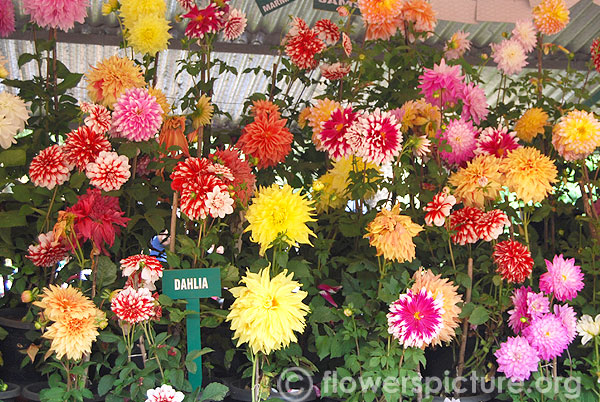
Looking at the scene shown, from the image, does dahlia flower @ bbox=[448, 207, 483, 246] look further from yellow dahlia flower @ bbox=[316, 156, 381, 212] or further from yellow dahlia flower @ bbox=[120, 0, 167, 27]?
yellow dahlia flower @ bbox=[120, 0, 167, 27]

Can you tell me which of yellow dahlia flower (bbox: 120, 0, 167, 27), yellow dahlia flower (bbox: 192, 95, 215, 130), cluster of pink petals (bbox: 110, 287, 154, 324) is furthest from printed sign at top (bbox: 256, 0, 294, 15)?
cluster of pink petals (bbox: 110, 287, 154, 324)

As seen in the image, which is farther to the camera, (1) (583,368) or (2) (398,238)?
(1) (583,368)

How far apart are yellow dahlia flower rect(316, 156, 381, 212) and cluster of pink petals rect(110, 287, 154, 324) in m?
0.49

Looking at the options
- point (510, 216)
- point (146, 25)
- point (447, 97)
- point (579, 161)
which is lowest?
point (510, 216)

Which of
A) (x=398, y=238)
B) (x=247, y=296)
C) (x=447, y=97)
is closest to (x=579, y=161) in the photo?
(x=447, y=97)

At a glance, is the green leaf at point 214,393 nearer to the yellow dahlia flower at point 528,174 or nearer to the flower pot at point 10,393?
the flower pot at point 10,393

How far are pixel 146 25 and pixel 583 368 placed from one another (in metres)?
1.24

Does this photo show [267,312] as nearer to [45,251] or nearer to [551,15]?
[45,251]

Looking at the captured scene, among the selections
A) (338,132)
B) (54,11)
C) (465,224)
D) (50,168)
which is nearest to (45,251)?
(50,168)

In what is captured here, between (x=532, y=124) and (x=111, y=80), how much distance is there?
104 centimetres

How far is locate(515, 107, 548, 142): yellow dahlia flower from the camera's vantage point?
4.99 feet

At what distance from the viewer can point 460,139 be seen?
1.30 m

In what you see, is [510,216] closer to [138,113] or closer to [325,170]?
[325,170]

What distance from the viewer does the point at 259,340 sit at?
97cm
